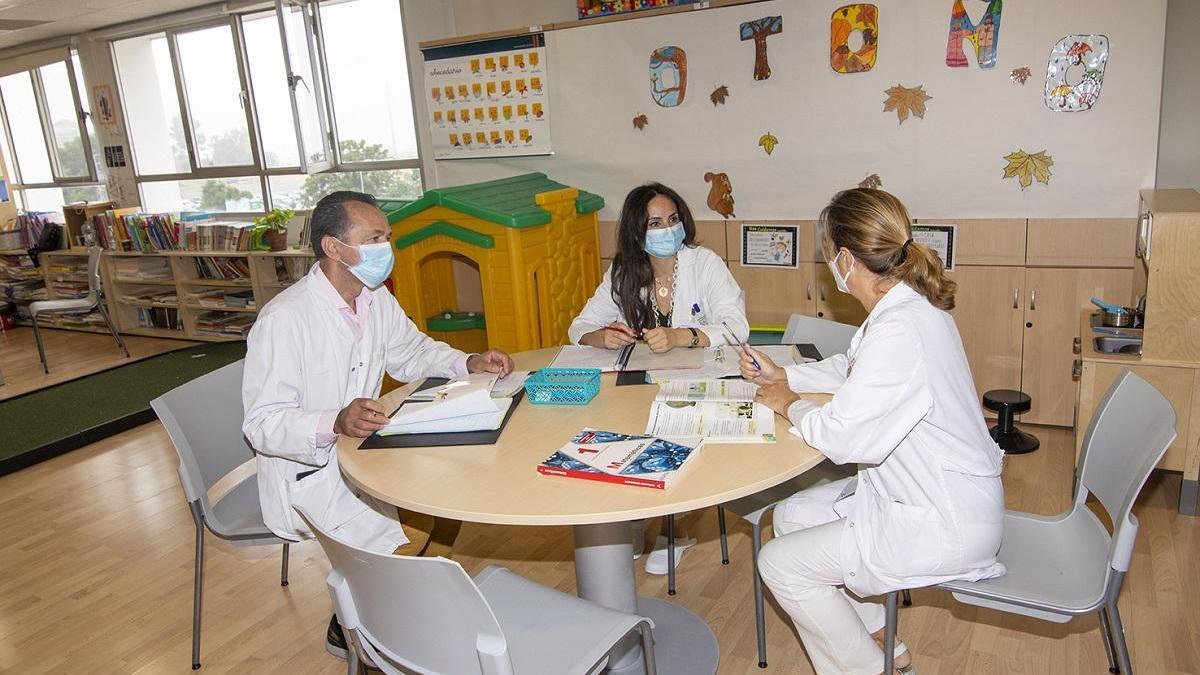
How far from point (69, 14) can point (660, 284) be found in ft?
19.4

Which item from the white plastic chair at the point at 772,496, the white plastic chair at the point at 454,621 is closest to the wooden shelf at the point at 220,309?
the white plastic chair at the point at 772,496

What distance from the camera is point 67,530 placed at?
3.76 m

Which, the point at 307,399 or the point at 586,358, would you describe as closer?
the point at 307,399

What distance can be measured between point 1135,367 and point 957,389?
181 cm

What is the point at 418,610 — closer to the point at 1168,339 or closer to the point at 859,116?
the point at 1168,339

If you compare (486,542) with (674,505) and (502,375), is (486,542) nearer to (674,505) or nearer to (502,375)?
(502,375)

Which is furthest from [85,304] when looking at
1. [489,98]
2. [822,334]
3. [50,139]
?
[822,334]

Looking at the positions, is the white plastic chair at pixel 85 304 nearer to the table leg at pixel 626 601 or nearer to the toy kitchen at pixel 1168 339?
the table leg at pixel 626 601

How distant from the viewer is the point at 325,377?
2.41m

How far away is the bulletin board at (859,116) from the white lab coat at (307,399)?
2.45 meters

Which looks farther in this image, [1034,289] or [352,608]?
[1034,289]

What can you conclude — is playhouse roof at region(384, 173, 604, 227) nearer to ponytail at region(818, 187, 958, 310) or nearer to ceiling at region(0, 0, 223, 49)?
ponytail at region(818, 187, 958, 310)

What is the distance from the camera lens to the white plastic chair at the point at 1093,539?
1.77m

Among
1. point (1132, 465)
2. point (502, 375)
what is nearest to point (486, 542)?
point (502, 375)
